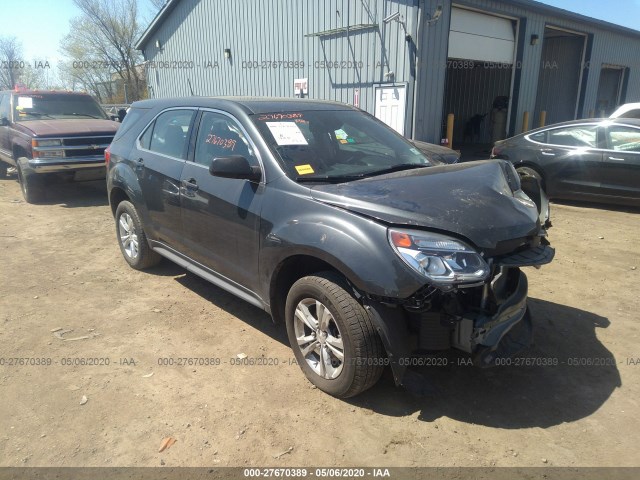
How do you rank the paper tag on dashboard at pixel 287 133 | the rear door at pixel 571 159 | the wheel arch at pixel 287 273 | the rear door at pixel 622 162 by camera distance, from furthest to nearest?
the rear door at pixel 571 159 < the rear door at pixel 622 162 < the paper tag on dashboard at pixel 287 133 < the wheel arch at pixel 287 273

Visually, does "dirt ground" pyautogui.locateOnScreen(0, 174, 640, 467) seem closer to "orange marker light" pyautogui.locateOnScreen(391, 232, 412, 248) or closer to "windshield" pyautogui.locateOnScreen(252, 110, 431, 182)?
"orange marker light" pyautogui.locateOnScreen(391, 232, 412, 248)

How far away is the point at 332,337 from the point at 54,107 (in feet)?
31.4

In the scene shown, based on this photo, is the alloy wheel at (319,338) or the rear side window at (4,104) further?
the rear side window at (4,104)

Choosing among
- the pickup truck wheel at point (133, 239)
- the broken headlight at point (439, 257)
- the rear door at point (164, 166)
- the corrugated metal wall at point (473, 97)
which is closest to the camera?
the broken headlight at point (439, 257)

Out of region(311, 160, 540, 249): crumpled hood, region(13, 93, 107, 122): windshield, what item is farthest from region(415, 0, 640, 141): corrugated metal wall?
region(311, 160, 540, 249): crumpled hood

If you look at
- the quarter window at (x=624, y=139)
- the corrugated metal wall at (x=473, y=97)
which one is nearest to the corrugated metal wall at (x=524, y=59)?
the corrugated metal wall at (x=473, y=97)

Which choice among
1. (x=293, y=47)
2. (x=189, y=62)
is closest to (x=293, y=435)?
(x=293, y=47)

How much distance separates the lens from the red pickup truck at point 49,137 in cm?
869

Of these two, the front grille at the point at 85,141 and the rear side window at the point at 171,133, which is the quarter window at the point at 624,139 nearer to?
the rear side window at the point at 171,133

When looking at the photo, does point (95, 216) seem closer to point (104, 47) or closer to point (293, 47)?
point (293, 47)

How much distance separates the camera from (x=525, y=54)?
541 inches

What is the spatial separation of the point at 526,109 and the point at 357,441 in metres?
14.3

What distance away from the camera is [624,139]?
746cm

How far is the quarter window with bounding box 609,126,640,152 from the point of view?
289 inches
